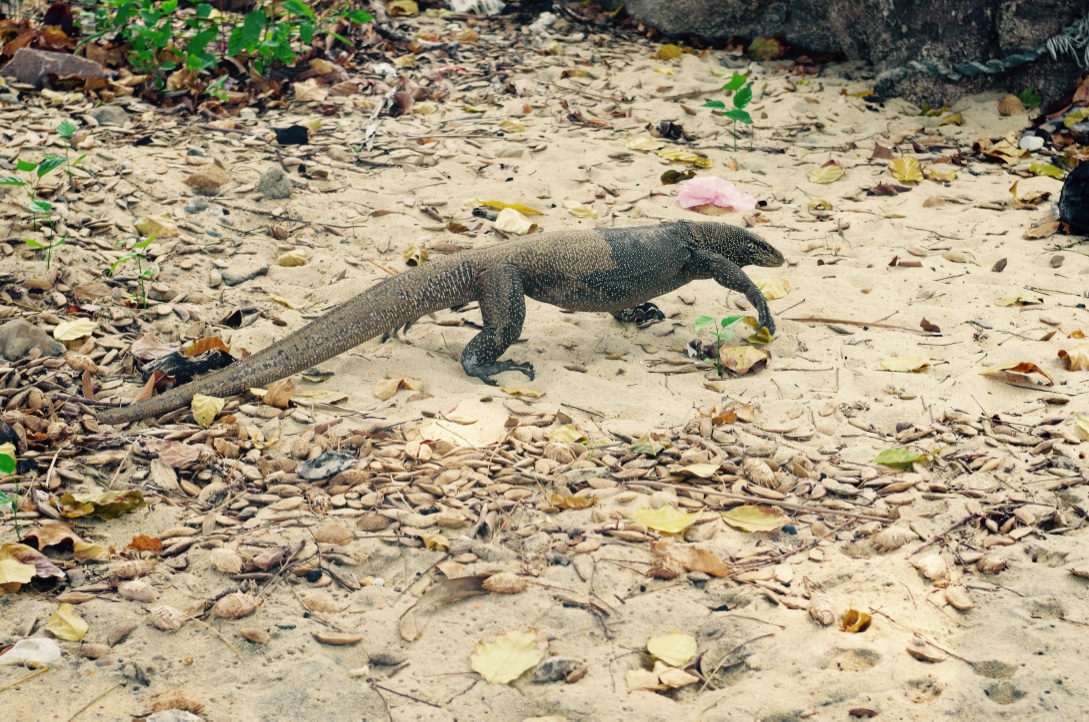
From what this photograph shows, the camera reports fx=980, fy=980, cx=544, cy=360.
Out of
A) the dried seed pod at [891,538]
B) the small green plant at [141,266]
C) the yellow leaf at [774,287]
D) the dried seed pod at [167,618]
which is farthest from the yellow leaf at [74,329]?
the dried seed pod at [891,538]

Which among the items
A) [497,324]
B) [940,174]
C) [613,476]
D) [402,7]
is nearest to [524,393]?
[497,324]

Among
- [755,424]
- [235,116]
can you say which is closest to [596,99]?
[235,116]

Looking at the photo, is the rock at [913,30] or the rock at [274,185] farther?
the rock at [913,30]

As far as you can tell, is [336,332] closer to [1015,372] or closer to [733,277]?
[733,277]

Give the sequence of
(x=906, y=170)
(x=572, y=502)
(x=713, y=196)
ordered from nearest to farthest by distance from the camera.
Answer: (x=572, y=502) < (x=713, y=196) < (x=906, y=170)

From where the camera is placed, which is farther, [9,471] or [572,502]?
[572,502]

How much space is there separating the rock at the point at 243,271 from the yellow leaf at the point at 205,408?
1.16 meters

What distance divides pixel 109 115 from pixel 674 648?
17.2ft

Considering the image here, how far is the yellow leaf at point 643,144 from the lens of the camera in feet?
20.7

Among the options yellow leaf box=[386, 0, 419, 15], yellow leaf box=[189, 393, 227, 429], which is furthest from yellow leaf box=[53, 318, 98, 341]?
yellow leaf box=[386, 0, 419, 15]

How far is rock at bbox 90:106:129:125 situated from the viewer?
6.02 meters

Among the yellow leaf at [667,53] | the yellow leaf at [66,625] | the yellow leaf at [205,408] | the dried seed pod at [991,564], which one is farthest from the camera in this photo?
the yellow leaf at [667,53]

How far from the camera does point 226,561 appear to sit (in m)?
2.70

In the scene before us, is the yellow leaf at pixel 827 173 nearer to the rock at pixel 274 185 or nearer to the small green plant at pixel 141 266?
the rock at pixel 274 185
